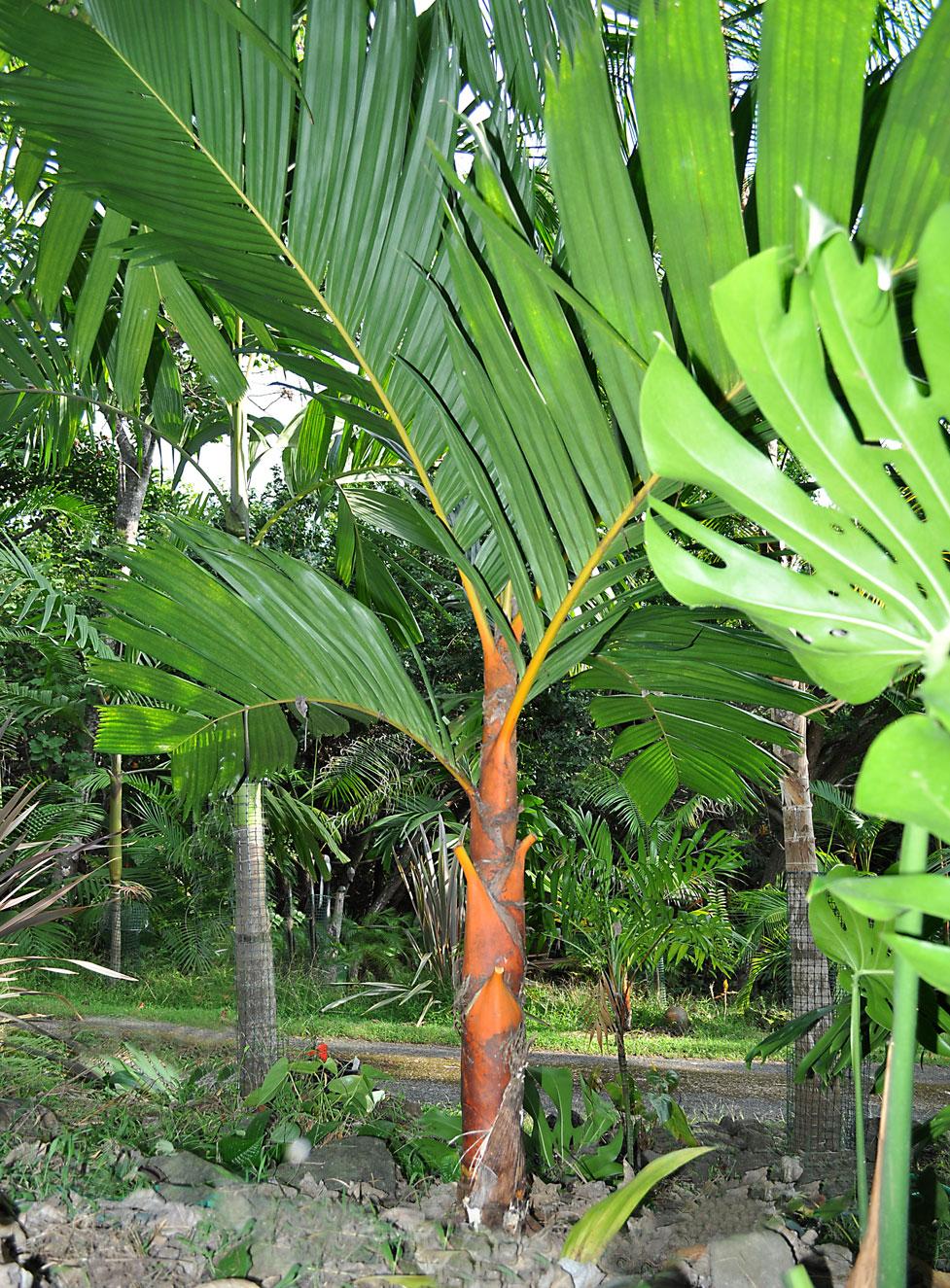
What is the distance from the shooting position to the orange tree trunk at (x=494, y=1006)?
152 centimetres

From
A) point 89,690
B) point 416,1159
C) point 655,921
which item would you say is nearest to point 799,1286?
point 416,1159

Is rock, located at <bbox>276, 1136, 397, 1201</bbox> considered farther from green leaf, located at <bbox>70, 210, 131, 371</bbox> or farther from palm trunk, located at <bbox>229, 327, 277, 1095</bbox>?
green leaf, located at <bbox>70, 210, 131, 371</bbox>

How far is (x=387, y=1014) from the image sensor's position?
5973 mm

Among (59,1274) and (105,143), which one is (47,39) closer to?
(105,143)

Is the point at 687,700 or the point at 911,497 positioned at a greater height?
the point at 911,497

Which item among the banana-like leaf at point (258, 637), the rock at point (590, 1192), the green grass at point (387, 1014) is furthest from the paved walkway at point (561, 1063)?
the banana-like leaf at point (258, 637)

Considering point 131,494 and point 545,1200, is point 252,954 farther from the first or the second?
point 131,494

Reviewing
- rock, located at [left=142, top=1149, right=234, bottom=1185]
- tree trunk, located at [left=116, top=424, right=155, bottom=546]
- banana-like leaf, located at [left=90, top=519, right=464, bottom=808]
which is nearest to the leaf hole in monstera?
banana-like leaf, located at [left=90, top=519, right=464, bottom=808]

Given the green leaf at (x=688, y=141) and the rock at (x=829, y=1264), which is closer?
the green leaf at (x=688, y=141)

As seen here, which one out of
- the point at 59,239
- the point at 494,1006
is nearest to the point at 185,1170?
the point at 494,1006

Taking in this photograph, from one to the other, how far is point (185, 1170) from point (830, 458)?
190 cm

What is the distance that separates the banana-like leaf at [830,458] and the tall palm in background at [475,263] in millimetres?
428

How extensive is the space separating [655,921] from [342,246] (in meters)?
2.42

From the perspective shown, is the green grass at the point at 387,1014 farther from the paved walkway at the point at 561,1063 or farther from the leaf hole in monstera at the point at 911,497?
the leaf hole in monstera at the point at 911,497
